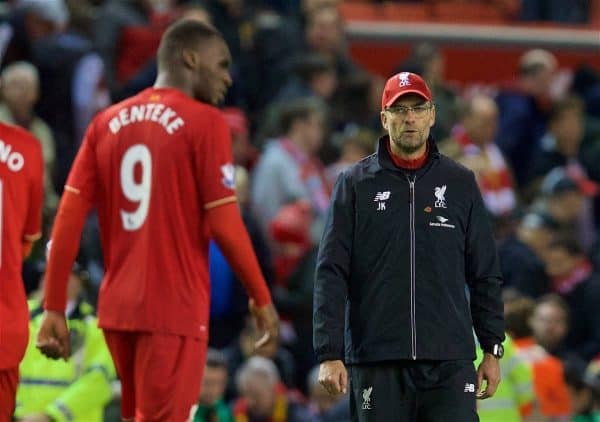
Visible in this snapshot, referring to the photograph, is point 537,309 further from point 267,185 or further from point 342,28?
point 342,28

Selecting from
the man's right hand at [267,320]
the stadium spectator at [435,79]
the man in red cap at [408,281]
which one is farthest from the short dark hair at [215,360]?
the stadium spectator at [435,79]

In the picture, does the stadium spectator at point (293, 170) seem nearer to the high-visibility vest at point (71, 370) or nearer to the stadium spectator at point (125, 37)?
the stadium spectator at point (125, 37)

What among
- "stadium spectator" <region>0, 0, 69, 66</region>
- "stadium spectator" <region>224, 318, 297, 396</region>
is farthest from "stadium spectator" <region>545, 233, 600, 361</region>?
"stadium spectator" <region>0, 0, 69, 66</region>

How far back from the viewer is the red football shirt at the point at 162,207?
744 cm

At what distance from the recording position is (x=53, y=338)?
297 inches

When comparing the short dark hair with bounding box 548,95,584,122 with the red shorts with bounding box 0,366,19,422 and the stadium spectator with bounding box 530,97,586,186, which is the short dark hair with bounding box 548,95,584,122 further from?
the red shorts with bounding box 0,366,19,422

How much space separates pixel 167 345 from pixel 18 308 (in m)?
0.68

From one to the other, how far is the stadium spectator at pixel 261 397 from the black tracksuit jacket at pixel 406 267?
152 inches

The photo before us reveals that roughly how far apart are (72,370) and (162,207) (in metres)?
1.79

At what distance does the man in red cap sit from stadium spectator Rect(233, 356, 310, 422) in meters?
3.84

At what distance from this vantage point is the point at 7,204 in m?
7.37

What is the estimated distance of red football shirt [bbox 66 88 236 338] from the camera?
7441mm

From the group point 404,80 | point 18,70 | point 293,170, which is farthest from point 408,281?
point 18,70

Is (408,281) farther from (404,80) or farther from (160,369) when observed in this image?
(160,369)
